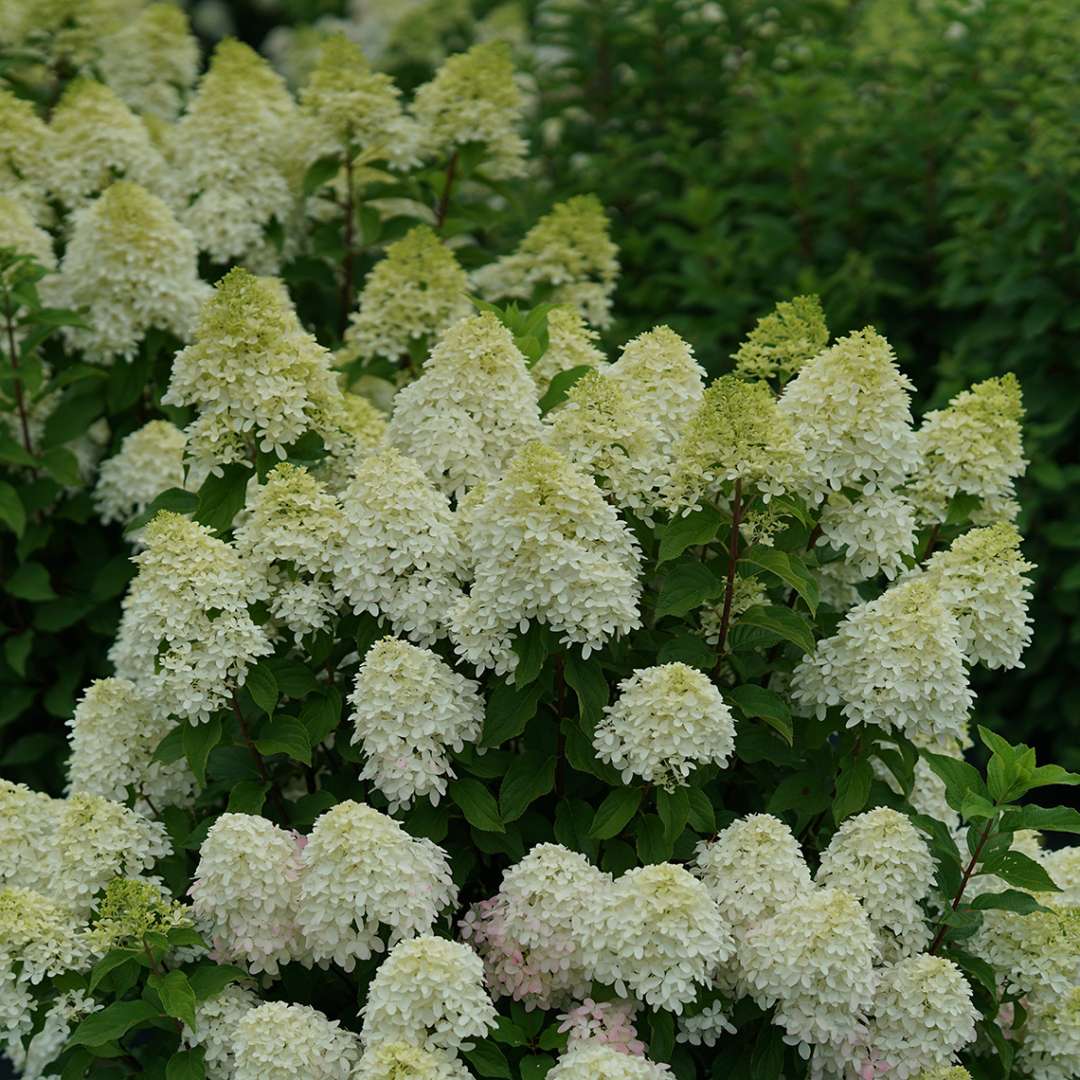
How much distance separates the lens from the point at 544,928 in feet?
9.92

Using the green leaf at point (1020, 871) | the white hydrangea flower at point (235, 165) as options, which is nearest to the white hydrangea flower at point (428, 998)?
the green leaf at point (1020, 871)

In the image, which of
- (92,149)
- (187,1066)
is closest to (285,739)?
(187,1066)

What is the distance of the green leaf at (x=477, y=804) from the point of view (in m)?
3.16

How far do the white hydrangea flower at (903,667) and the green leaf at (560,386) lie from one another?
2.65 ft

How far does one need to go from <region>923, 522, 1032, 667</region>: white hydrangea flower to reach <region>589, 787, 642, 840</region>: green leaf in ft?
2.42

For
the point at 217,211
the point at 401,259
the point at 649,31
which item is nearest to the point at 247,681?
the point at 401,259

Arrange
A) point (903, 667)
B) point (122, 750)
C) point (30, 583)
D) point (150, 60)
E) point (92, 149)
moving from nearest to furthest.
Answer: point (903, 667)
point (122, 750)
point (30, 583)
point (92, 149)
point (150, 60)

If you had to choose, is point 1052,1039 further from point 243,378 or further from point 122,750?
point 243,378

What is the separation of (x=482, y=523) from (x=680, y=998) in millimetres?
925

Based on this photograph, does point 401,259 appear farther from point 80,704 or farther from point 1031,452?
point 1031,452

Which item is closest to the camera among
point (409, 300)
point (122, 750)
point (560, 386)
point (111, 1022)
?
point (111, 1022)

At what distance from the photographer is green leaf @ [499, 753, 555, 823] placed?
3197mm

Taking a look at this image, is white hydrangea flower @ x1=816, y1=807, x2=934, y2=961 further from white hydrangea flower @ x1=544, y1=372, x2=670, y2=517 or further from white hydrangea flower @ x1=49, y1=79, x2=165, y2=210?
white hydrangea flower @ x1=49, y1=79, x2=165, y2=210

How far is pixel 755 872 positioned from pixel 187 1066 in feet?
3.70
